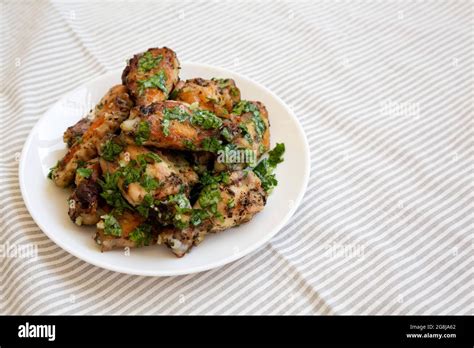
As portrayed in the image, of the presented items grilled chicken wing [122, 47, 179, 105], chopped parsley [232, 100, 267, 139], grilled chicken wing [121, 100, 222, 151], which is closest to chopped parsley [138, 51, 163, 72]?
grilled chicken wing [122, 47, 179, 105]

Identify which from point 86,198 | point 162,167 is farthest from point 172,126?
point 86,198

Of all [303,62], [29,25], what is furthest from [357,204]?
[29,25]

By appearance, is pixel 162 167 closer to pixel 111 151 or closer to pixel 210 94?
pixel 111 151

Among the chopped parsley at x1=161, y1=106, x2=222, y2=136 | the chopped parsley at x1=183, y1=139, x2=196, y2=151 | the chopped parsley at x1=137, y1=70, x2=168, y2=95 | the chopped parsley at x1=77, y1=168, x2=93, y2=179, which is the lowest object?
the chopped parsley at x1=77, y1=168, x2=93, y2=179

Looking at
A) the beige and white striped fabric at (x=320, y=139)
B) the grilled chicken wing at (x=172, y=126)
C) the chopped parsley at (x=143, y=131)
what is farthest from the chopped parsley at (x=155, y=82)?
the beige and white striped fabric at (x=320, y=139)

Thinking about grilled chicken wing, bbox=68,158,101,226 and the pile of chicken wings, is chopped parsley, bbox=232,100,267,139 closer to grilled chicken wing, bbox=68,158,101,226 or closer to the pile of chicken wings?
the pile of chicken wings

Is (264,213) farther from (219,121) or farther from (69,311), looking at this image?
(69,311)
